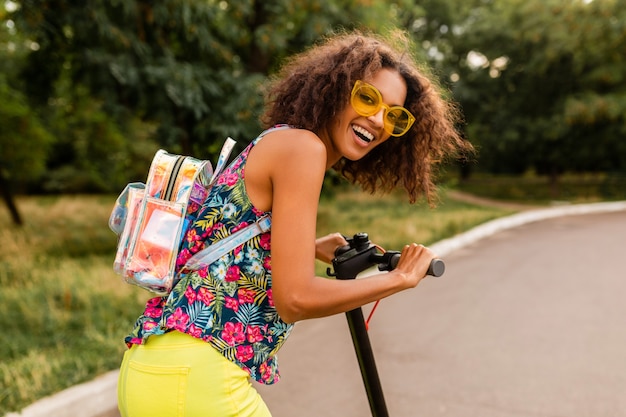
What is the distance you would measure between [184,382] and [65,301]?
4.55m

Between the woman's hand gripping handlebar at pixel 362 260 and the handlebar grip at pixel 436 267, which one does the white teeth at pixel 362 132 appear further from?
the handlebar grip at pixel 436 267

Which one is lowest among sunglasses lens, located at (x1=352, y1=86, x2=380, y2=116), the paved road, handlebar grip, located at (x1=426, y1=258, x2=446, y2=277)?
the paved road

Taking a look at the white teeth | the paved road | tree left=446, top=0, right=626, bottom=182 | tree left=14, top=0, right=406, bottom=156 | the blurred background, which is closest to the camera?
the white teeth

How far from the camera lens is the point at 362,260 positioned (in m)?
1.58

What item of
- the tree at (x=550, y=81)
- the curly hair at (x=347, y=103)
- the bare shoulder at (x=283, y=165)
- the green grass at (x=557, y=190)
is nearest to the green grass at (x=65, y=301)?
the curly hair at (x=347, y=103)

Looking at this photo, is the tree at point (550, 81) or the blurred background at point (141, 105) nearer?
the blurred background at point (141, 105)

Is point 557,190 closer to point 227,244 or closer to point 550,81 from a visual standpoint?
point 550,81

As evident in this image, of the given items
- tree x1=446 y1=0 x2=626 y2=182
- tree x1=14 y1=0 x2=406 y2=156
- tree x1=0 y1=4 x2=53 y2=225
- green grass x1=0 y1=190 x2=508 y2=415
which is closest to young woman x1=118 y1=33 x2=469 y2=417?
green grass x1=0 y1=190 x2=508 y2=415

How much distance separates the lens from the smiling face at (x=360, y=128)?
157 cm

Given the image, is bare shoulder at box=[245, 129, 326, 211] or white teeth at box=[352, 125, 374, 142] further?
white teeth at box=[352, 125, 374, 142]

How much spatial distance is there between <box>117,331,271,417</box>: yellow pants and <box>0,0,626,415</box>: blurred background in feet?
5.12

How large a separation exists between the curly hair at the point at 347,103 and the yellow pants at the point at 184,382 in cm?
63

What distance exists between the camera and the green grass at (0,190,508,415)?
11.9ft

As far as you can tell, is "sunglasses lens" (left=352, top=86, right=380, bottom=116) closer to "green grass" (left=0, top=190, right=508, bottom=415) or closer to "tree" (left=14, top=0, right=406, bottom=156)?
"green grass" (left=0, top=190, right=508, bottom=415)
